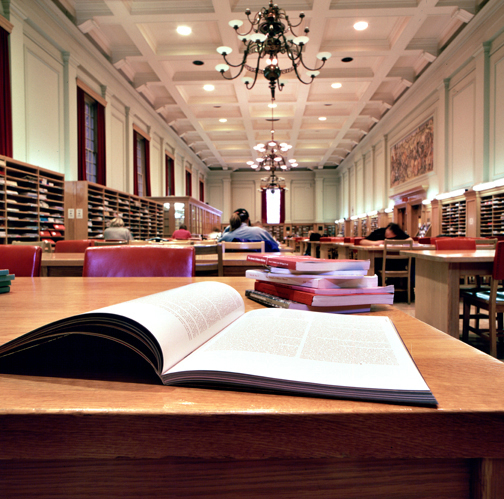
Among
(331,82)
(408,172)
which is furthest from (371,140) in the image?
(331,82)

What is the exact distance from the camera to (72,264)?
2.36 m

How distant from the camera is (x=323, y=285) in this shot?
0.73 m

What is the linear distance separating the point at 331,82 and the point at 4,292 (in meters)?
10.7

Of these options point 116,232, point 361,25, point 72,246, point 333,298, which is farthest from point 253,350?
point 361,25

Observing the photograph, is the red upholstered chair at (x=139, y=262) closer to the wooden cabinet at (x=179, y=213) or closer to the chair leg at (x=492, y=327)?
the chair leg at (x=492, y=327)

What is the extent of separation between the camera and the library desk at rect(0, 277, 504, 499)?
333 mm

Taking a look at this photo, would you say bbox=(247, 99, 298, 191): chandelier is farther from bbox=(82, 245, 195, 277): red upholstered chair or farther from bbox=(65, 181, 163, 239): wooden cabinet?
bbox=(82, 245, 195, 277): red upholstered chair

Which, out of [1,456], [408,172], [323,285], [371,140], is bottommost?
[1,456]

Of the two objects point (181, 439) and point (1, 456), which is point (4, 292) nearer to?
point (1, 456)

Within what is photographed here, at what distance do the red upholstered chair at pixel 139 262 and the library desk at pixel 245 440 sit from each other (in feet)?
4.07

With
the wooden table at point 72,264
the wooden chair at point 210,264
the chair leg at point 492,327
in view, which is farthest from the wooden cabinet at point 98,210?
the chair leg at point 492,327

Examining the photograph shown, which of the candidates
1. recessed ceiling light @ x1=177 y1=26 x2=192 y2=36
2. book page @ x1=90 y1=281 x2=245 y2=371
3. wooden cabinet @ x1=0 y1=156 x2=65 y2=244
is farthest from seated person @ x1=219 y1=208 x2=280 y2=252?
recessed ceiling light @ x1=177 y1=26 x2=192 y2=36

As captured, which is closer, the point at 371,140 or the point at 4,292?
the point at 4,292

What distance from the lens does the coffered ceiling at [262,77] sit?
7.00 m
